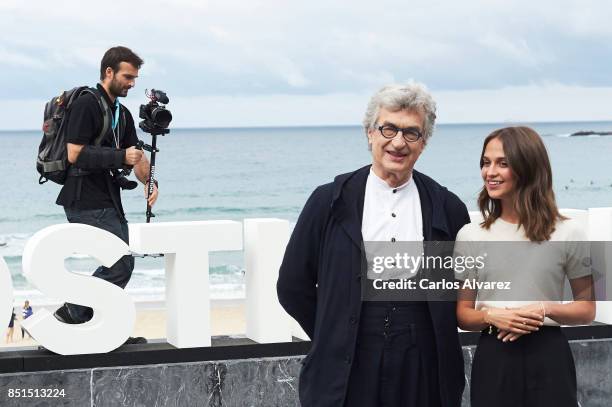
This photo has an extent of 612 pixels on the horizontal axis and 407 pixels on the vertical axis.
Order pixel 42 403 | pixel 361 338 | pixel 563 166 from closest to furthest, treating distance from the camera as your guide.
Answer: pixel 361 338, pixel 42 403, pixel 563 166

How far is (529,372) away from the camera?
377cm

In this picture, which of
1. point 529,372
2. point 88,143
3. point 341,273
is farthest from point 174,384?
point 529,372

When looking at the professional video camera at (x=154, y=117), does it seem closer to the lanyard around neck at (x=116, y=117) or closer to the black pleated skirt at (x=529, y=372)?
the lanyard around neck at (x=116, y=117)

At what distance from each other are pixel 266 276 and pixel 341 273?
9.91 feet

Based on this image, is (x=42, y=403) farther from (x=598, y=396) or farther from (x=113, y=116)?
(x=598, y=396)

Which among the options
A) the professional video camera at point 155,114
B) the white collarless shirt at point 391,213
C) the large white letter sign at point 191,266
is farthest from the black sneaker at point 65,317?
the white collarless shirt at point 391,213

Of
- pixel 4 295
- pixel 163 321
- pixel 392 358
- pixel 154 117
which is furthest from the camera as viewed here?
pixel 163 321

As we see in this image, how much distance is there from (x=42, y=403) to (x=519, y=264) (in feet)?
11.1

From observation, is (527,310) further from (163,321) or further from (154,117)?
(163,321)

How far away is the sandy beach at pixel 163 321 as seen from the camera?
58.5ft

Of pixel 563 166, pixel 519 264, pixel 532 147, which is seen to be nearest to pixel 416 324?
pixel 519 264

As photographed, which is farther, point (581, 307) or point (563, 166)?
point (563, 166)

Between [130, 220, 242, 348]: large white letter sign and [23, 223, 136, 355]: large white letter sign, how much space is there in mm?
244

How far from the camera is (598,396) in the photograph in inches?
270
